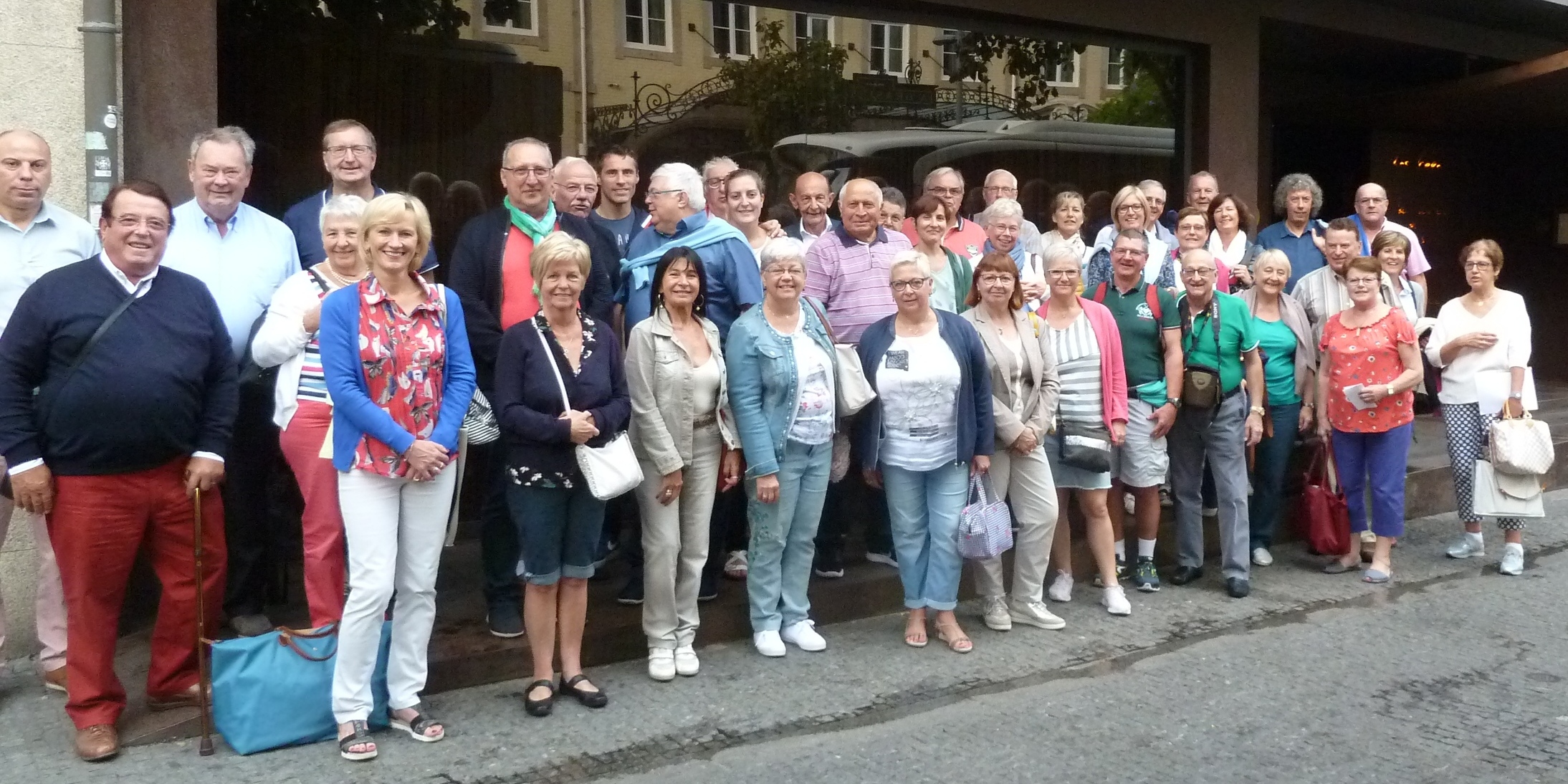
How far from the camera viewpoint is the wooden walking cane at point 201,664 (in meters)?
4.58

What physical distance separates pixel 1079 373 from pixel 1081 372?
0.01 meters

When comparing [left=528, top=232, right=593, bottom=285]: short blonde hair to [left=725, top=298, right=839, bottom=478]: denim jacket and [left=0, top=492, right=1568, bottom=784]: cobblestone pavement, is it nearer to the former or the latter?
[left=725, top=298, right=839, bottom=478]: denim jacket

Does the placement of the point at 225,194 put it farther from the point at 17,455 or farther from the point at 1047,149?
the point at 1047,149

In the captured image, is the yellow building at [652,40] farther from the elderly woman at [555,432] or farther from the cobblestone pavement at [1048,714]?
the cobblestone pavement at [1048,714]

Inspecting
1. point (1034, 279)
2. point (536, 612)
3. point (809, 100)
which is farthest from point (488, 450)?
point (809, 100)

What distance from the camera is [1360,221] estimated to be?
8633mm

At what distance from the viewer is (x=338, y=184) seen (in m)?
5.52

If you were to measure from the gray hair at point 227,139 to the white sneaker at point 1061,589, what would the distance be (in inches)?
166

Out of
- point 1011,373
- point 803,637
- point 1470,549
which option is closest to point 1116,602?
point 1011,373

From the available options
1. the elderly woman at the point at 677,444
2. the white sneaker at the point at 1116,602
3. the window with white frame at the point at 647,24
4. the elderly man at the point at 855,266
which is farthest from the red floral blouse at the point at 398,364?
the white sneaker at the point at 1116,602

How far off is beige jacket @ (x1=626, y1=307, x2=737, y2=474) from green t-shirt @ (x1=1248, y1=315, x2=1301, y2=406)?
11.7 ft

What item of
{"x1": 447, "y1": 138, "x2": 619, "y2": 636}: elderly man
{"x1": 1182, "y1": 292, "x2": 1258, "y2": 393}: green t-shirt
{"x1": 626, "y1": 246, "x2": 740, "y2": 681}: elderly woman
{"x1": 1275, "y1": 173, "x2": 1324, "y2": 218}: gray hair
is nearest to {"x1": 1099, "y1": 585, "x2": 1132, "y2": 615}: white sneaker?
{"x1": 1182, "y1": 292, "x2": 1258, "y2": 393}: green t-shirt

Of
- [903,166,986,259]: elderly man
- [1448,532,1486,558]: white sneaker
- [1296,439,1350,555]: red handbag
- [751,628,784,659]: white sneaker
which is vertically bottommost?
[751,628,784,659]: white sneaker

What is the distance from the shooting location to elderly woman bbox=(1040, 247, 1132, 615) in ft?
21.1
